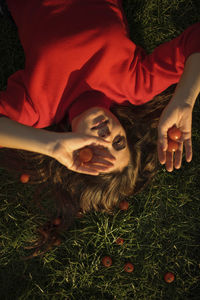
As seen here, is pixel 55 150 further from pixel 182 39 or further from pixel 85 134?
pixel 182 39

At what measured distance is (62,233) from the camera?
3.31 metres

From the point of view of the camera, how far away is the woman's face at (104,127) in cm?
220

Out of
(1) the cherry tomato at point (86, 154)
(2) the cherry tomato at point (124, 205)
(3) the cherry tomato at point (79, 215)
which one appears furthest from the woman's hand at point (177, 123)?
(3) the cherry tomato at point (79, 215)

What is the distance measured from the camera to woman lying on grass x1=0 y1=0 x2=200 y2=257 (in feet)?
7.38

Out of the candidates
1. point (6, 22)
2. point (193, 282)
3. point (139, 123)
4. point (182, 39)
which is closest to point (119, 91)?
point (139, 123)

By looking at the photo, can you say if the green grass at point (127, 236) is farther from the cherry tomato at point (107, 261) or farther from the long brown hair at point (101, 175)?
the long brown hair at point (101, 175)

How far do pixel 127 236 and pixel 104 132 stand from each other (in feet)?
5.60

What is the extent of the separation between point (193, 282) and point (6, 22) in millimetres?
3909

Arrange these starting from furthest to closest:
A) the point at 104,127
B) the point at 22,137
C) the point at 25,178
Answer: the point at 25,178 < the point at 22,137 < the point at 104,127

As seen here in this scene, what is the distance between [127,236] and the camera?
3355 millimetres

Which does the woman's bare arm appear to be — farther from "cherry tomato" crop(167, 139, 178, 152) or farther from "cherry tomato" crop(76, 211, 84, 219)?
"cherry tomato" crop(76, 211, 84, 219)

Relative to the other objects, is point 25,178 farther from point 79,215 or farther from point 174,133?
point 174,133

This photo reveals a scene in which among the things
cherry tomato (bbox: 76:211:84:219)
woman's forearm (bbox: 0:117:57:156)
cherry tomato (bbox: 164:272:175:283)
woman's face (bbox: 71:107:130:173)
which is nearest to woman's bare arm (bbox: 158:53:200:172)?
woman's face (bbox: 71:107:130:173)

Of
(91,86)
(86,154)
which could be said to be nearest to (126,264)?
(86,154)
